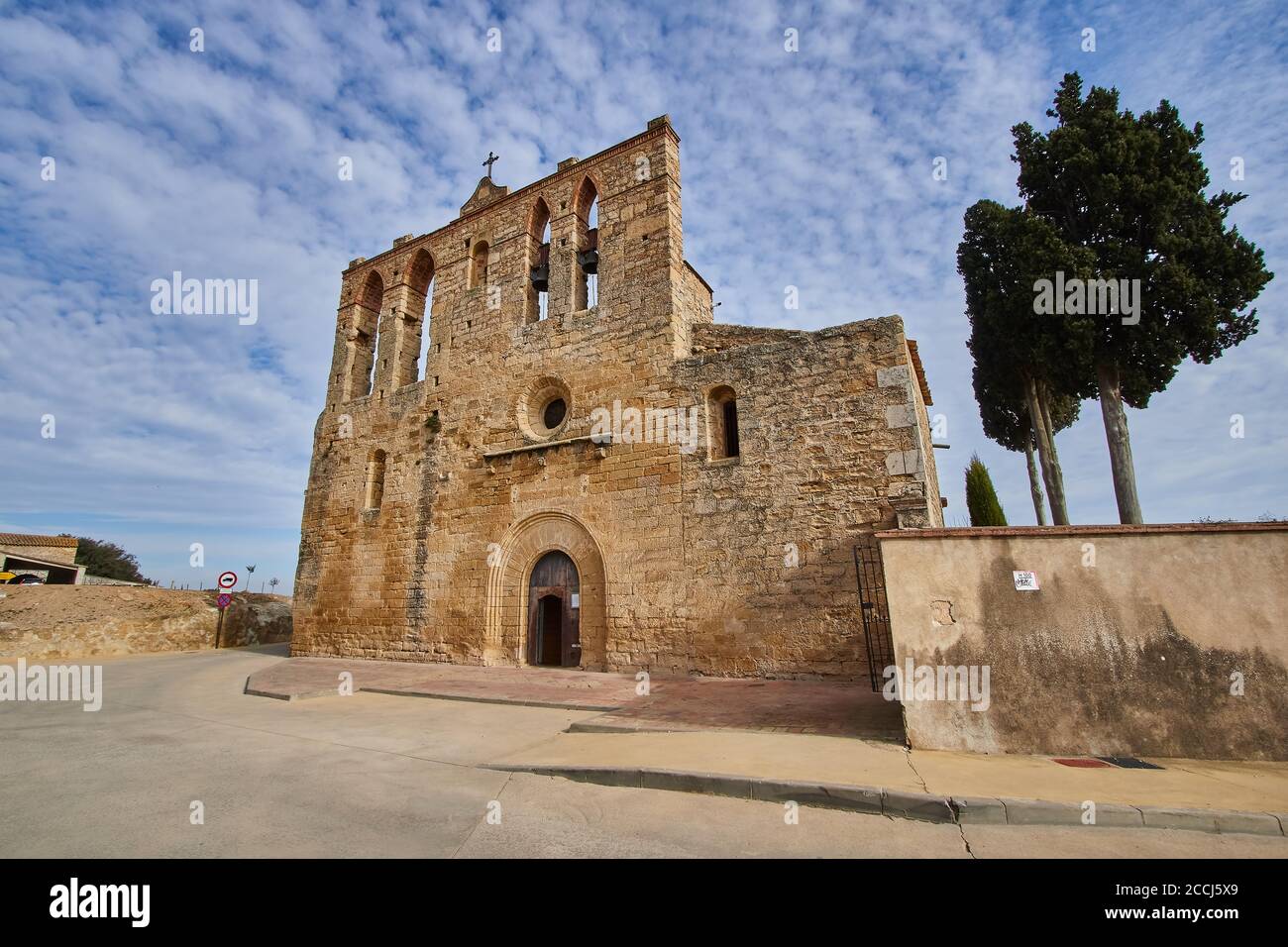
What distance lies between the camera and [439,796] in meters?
4.03

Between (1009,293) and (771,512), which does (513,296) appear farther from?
(1009,293)

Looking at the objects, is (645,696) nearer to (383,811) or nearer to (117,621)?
(383,811)

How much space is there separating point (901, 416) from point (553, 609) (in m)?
7.59

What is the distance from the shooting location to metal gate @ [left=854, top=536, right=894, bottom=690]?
26.7ft

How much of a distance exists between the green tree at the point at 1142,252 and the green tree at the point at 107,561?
56.2 m

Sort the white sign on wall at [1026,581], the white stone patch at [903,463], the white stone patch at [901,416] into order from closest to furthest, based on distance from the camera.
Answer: the white sign on wall at [1026,581]
the white stone patch at [903,463]
the white stone patch at [901,416]

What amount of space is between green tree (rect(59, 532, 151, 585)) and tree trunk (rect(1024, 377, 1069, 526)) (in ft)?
180

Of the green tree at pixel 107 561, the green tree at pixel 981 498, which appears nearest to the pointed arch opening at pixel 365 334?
the green tree at pixel 981 498

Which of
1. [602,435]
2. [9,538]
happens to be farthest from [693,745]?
Result: [9,538]

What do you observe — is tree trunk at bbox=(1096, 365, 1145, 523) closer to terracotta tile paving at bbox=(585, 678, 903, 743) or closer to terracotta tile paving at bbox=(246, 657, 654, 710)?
terracotta tile paving at bbox=(585, 678, 903, 743)

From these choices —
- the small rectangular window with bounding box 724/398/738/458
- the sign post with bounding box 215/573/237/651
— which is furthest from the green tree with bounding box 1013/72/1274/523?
the sign post with bounding box 215/573/237/651

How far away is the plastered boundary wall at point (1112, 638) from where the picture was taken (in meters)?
4.75

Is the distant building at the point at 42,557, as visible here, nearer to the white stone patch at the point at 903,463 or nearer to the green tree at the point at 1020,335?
the white stone patch at the point at 903,463
